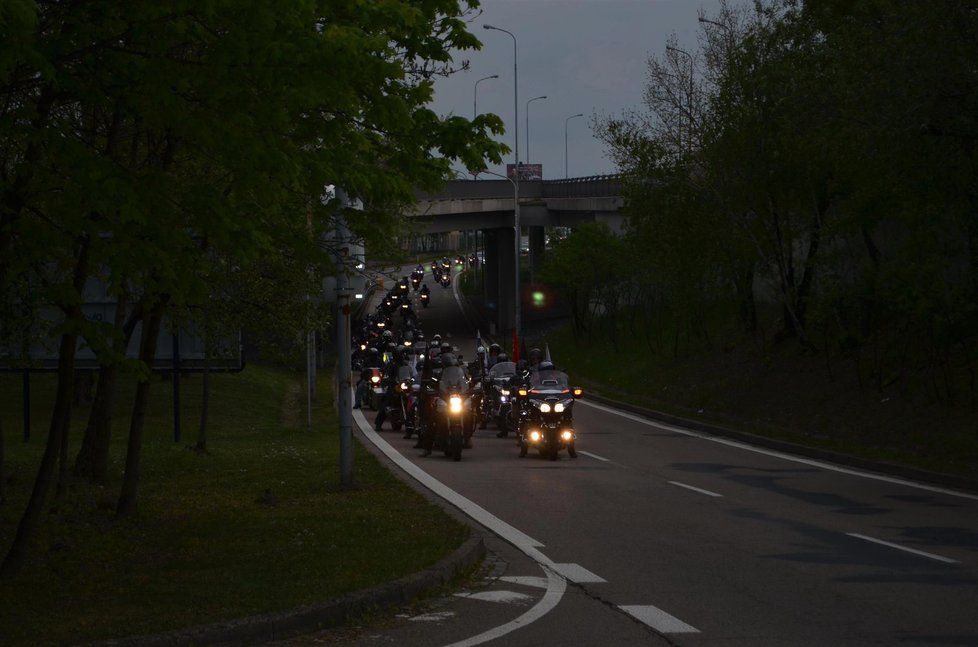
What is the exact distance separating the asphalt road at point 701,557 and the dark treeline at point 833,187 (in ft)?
16.9

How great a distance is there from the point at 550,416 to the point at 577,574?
12.0 metres

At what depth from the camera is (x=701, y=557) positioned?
12.1m

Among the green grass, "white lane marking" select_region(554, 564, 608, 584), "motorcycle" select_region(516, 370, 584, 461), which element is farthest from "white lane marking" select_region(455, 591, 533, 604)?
"motorcycle" select_region(516, 370, 584, 461)

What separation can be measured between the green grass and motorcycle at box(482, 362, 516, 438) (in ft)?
20.1

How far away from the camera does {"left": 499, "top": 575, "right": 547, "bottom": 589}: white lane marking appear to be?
10570 mm

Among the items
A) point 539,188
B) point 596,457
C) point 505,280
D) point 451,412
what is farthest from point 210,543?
point 505,280

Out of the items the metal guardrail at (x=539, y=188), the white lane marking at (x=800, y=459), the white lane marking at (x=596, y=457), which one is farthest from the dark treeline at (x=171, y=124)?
the metal guardrail at (x=539, y=188)

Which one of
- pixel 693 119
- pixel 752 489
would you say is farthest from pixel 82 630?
pixel 693 119

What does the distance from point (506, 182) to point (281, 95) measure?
67.7 meters

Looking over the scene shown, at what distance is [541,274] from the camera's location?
68.6 metres

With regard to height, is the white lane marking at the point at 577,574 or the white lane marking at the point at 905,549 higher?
the white lane marking at the point at 577,574

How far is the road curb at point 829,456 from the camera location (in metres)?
A: 19.3

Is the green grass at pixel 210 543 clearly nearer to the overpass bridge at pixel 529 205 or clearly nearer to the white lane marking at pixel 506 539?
the white lane marking at pixel 506 539

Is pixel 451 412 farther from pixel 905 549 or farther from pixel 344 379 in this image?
pixel 905 549
